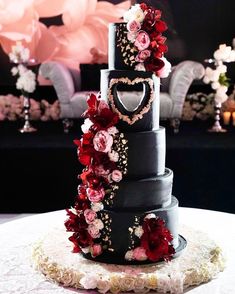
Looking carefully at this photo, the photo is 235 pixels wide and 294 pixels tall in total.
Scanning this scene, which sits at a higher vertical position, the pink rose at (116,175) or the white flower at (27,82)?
the white flower at (27,82)

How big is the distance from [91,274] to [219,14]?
5.03 metres

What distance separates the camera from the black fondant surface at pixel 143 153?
Answer: 2.26 metres

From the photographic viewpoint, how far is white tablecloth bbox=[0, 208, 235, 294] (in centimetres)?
208

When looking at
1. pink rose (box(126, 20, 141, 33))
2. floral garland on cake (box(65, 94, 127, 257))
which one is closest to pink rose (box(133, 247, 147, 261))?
floral garland on cake (box(65, 94, 127, 257))

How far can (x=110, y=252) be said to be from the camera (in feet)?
7.52

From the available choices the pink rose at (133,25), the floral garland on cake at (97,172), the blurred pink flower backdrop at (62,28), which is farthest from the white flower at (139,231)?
the blurred pink flower backdrop at (62,28)

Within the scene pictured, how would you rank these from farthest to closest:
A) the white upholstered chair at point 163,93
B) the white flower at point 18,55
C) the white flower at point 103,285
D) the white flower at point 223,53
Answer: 1. the white flower at point 18,55
2. the white upholstered chair at point 163,93
3. the white flower at point 223,53
4. the white flower at point 103,285

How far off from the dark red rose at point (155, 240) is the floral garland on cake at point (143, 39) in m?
0.62

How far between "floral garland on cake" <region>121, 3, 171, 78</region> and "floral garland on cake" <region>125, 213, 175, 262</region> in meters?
0.61

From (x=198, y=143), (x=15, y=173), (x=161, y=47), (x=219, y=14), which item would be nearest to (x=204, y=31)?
(x=219, y=14)

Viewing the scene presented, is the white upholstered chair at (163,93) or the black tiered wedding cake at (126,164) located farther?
the white upholstered chair at (163,93)

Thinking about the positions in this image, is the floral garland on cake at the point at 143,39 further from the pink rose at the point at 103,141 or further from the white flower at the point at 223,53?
the white flower at the point at 223,53

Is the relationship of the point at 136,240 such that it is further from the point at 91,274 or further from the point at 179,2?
the point at 179,2

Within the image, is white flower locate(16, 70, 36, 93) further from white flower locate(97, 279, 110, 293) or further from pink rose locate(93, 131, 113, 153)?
white flower locate(97, 279, 110, 293)
